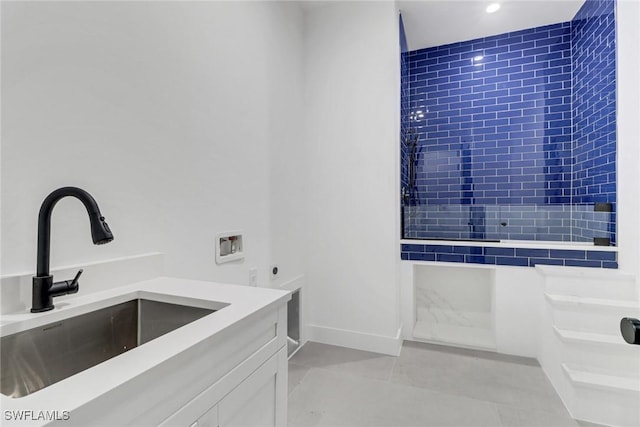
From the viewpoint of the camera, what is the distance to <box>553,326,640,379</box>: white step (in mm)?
1646

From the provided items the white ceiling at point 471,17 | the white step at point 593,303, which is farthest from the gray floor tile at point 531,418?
the white ceiling at point 471,17

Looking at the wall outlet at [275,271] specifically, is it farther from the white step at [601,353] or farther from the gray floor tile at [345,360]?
the white step at [601,353]

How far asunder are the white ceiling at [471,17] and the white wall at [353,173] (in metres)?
0.37

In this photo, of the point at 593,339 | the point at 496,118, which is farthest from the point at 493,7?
the point at 593,339

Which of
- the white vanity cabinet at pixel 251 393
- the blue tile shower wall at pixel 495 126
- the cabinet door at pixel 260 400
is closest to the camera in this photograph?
the white vanity cabinet at pixel 251 393

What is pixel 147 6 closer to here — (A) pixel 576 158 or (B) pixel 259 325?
(B) pixel 259 325

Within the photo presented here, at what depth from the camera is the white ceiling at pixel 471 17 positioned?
254 centimetres

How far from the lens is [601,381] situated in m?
1.61

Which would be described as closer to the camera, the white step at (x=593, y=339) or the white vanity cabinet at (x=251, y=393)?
the white vanity cabinet at (x=251, y=393)

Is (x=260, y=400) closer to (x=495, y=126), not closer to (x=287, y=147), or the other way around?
(x=287, y=147)

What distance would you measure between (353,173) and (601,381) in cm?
195

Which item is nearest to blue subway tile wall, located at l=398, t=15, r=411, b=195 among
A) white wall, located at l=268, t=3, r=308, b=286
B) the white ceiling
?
the white ceiling

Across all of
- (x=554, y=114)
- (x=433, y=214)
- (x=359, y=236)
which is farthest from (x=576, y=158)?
(x=359, y=236)

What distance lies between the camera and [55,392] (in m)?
0.49
